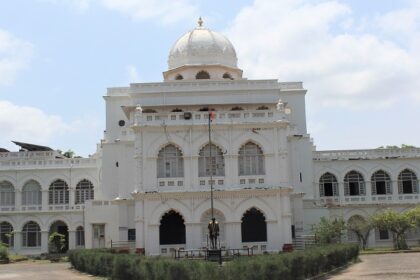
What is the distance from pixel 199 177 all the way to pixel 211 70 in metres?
12.5

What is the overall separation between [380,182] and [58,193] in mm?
29484

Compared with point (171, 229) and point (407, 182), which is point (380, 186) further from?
point (171, 229)

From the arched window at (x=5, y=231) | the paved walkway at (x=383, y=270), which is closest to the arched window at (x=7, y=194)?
the arched window at (x=5, y=231)

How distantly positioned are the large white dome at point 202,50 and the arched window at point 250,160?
11290 millimetres

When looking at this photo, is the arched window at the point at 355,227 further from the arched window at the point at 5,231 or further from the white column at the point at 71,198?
the arched window at the point at 5,231

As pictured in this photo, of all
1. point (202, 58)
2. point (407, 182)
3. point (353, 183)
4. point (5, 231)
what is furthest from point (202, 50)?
point (5, 231)

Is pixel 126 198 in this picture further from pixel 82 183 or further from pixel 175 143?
pixel 82 183

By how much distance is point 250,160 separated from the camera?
4097 cm

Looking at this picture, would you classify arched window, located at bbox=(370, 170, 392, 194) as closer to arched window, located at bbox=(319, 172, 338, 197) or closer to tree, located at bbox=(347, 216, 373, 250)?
arched window, located at bbox=(319, 172, 338, 197)

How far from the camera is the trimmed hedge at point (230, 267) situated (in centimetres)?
A: 2180

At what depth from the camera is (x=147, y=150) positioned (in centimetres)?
4056

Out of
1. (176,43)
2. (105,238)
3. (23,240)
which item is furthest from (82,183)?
(176,43)

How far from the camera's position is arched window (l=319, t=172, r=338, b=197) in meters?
54.0

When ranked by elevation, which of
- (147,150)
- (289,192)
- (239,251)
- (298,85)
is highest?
(298,85)
